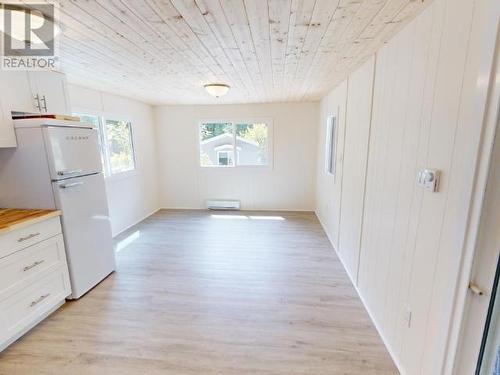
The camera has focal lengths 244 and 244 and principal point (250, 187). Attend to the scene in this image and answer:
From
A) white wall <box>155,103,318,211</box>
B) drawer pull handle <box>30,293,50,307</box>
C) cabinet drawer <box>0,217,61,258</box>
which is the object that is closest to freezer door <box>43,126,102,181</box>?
cabinet drawer <box>0,217,61,258</box>

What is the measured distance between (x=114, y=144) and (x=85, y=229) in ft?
6.89

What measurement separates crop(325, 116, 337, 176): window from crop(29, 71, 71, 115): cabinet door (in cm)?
337

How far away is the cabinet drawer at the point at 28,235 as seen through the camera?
5.86ft

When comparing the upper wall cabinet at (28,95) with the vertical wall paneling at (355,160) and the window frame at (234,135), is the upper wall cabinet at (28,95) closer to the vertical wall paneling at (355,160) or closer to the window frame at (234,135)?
the window frame at (234,135)

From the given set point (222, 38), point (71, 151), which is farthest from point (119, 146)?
point (222, 38)

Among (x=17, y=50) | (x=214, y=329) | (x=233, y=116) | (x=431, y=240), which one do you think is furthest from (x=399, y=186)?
(x=233, y=116)

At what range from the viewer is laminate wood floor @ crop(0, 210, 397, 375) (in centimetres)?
169

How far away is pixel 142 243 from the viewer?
3725 millimetres

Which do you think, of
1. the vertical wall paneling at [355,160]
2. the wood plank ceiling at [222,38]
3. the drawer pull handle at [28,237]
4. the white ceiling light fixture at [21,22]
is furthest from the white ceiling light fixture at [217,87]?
the drawer pull handle at [28,237]

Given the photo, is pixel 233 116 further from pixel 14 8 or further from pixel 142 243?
pixel 14 8

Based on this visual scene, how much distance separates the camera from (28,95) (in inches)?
89.7

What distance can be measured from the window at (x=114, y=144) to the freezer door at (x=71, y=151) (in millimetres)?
1116

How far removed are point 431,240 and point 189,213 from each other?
15.1ft

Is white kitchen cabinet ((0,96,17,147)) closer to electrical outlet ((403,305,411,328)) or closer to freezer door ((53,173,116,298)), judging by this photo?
freezer door ((53,173,116,298))
